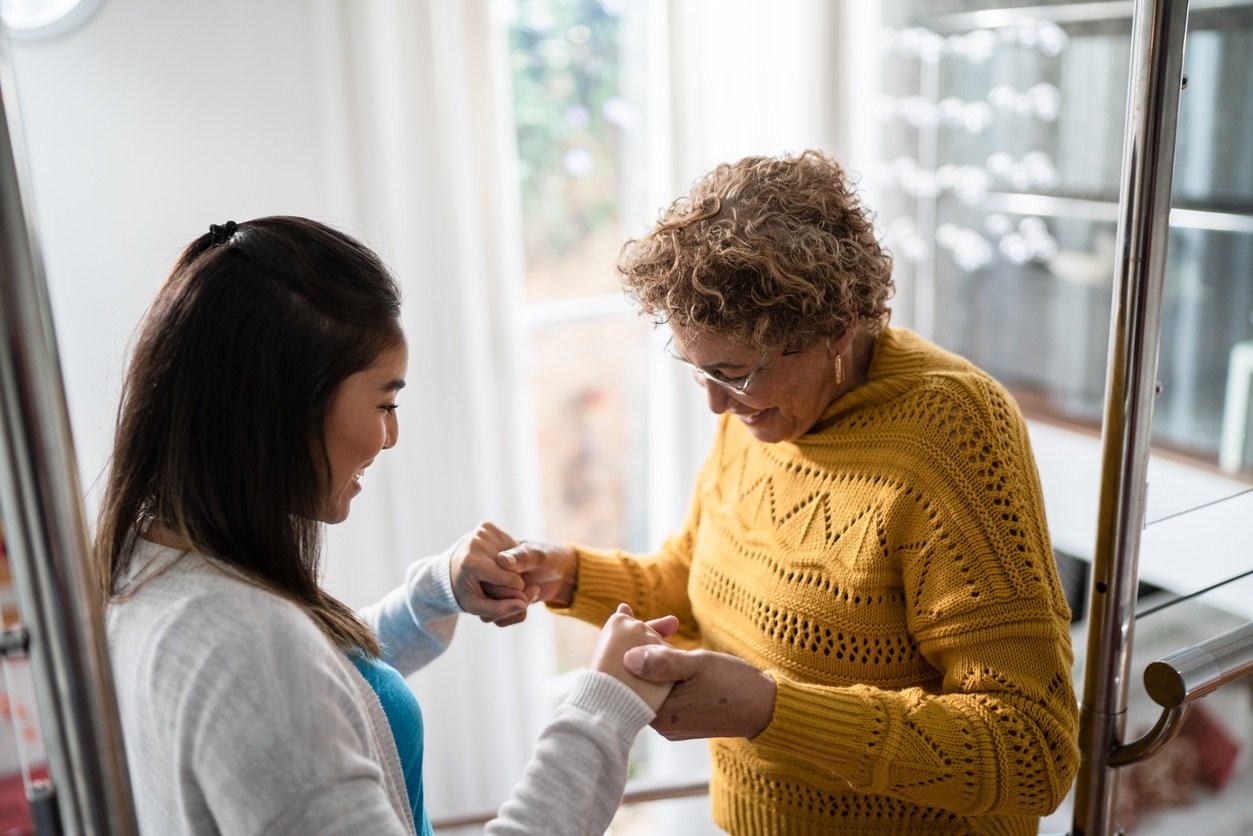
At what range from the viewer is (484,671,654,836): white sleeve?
0.97 meters

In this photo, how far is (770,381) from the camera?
129 cm

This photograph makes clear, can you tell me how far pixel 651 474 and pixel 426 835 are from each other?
5.56 ft

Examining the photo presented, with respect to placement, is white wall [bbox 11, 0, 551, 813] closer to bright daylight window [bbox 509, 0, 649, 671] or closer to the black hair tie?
bright daylight window [bbox 509, 0, 649, 671]

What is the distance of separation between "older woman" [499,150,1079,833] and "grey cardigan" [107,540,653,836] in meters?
0.15

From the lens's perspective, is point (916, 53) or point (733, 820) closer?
point (733, 820)

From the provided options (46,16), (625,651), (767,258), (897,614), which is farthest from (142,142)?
(897,614)

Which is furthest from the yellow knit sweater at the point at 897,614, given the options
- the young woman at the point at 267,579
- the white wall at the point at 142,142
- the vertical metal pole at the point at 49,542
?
the white wall at the point at 142,142

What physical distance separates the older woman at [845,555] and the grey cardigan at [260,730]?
152mm

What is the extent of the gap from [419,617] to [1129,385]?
0.87 m

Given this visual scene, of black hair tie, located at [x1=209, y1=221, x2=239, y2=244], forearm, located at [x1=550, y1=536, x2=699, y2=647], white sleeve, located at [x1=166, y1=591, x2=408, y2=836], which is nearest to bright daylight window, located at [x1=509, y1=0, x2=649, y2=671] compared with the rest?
forearm, located at [x1=550, y1=536, x2=699, y2=647]

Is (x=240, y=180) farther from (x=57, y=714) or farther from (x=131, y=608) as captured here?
(x=57, y=714)

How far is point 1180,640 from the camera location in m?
2.12

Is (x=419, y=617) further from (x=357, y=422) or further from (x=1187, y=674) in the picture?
(x=1187, y=674)

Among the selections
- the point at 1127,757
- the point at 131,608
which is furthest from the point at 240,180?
the point at 1127,757
